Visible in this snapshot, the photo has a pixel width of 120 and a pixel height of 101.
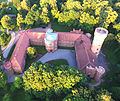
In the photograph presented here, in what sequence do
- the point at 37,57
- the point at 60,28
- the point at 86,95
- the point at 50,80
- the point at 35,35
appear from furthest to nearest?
1. the point at 60,28
2. the point at 35,35
3. the point at 37,57
4. the point at 50,80
5. the point at 86,95

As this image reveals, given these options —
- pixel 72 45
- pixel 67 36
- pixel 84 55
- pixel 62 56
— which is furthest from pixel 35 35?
pixel 84 55

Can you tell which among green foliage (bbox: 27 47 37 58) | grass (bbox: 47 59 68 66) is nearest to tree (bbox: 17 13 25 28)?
green foliage (bbox: 27 47 37 58)

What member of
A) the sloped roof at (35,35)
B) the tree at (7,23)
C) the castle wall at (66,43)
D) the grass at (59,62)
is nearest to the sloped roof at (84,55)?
the castle wall at (66,43)

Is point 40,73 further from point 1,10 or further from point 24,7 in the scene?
point 1,10

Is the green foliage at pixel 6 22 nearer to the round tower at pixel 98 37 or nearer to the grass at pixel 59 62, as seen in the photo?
the grass at pixel 59 62

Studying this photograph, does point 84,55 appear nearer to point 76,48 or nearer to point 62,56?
point 76,48

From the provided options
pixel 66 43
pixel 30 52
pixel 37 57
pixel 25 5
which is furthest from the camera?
pixel 25 5
